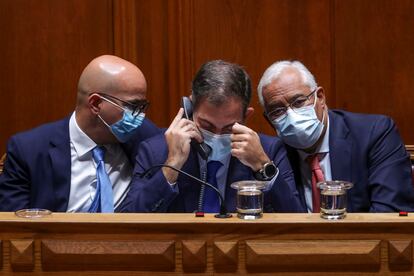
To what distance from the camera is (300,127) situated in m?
2.40

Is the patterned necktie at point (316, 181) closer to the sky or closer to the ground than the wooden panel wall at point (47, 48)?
closer to the ground

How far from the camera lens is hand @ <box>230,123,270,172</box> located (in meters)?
2.24

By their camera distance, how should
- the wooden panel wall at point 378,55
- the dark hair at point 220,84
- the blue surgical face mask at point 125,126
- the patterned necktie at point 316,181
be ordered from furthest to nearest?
the wooden panel wall at point 378,55 < the blue surgical face mask at point 125,126 < the patterned necktie at point 316,181 < the dark hair at point 220,84

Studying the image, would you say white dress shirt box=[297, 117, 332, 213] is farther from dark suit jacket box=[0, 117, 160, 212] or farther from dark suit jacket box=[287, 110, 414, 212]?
dark suit jacket box=[0, 117, 160, 212]

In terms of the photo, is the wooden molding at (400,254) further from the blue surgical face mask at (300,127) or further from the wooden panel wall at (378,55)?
the wooden panel wall at (378,55)

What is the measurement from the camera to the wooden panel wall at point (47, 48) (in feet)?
10.2

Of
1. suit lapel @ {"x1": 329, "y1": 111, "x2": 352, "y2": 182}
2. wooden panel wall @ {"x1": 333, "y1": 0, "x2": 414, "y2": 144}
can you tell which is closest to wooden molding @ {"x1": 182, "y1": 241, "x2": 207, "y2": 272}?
suit lapel @ {"x1": 329, "y1": 111, "x2": 352, "y2": 182}

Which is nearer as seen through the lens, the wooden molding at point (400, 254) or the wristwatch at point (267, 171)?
the wooden molding at point (400, 254)

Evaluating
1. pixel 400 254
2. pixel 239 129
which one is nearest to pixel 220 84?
pixel 239 129

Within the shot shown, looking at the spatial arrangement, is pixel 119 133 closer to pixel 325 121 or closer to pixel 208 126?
pixel 208 126

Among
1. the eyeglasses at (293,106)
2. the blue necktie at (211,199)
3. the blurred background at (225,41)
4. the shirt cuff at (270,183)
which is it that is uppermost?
the blurred background at (225,41)

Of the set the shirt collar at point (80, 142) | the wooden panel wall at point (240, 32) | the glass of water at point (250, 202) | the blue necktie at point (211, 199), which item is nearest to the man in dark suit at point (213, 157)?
the blue necktie at point (211, 199)

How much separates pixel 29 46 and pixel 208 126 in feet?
3.52

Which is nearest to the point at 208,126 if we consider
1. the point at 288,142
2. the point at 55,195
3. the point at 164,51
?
the point at 288,142
